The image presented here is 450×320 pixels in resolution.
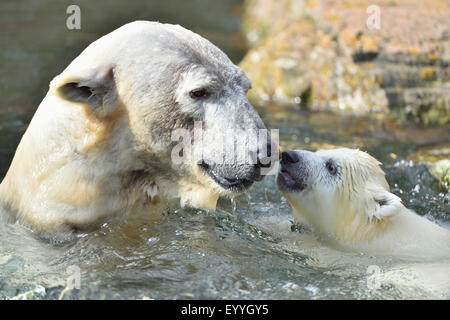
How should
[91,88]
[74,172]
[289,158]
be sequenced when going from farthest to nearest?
[289,158] → [74,172] → [91,88]

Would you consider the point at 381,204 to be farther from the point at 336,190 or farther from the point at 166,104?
the point at 166,104

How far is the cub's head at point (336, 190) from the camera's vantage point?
15.1 feet

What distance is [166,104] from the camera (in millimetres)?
3516

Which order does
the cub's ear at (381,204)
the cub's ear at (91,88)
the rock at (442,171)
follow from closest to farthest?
the cub's ear at (91,88) < the cub's ear at (381,204) < the rock at (442,171)

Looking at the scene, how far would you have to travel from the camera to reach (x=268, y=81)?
8.68 meters

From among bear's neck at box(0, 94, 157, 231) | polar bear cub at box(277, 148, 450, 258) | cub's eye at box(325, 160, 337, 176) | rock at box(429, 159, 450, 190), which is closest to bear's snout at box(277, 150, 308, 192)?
polar bear cub at box(277, 148, 450, 258)

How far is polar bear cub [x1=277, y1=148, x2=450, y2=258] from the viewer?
4.59 meters

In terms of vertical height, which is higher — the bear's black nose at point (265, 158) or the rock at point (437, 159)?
the bear's black nose at point (265, 158)

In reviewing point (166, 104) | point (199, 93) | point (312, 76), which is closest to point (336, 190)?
point (199, 93)

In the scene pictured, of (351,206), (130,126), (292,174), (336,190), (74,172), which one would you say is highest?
(130,126)

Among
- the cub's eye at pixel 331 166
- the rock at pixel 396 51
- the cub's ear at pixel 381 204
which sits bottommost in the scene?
the cub's ear at pixel 381 204

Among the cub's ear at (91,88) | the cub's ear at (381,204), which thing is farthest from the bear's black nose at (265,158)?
the cub's ear at (381,204)

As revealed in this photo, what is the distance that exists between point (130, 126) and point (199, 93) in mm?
419

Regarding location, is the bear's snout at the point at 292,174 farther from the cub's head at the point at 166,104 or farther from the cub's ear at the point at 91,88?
the cub's ear at the point at 91,88
